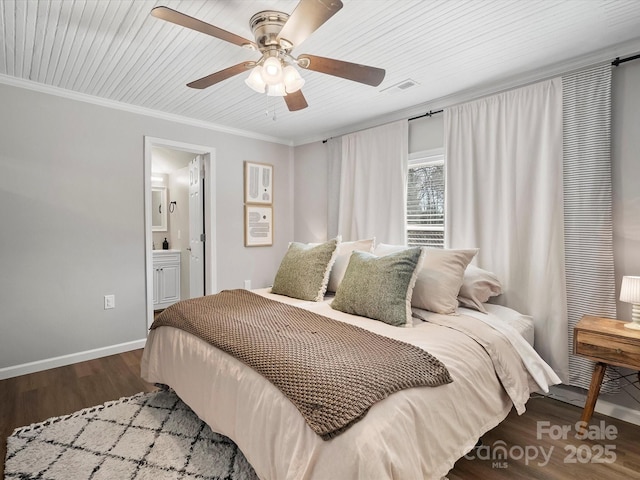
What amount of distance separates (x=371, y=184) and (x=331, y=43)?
5.47 feet

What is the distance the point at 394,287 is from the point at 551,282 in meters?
1.26

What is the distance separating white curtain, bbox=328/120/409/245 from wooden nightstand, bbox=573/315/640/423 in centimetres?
162

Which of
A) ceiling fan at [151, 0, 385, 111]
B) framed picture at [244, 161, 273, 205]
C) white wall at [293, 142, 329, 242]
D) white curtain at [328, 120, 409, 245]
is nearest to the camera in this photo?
ceiling fan at [151, 0, 385, 111]

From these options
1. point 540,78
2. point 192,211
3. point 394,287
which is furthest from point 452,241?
point 192,211

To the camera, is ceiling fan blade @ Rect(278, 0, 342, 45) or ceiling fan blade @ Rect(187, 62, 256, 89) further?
ceiling fan blade @ Rect(187, 62, 256, 89)

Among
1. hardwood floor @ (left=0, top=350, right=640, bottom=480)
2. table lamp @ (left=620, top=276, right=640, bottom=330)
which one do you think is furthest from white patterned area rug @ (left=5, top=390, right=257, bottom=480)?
table lamp @ (left=620, top=276, right=640, bottom=330)

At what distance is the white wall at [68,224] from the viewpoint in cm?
273

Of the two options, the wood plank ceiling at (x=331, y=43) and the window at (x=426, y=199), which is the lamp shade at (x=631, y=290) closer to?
the window at (x=426, y=199)

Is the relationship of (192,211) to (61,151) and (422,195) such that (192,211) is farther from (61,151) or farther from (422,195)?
(422,195)

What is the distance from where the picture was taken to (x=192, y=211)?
13.8 feet

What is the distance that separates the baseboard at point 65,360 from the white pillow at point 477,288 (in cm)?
311

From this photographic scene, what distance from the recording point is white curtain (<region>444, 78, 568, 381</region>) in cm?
237

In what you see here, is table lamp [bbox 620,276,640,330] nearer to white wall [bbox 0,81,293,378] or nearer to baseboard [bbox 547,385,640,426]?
baseboard [bbox 547,385,640,426]

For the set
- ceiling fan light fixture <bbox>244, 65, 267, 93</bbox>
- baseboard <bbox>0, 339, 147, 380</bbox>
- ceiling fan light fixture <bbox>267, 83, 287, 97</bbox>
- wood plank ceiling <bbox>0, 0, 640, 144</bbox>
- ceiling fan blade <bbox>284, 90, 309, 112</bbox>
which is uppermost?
wood plank ceiling <bbox>0, 0, 640, 144</bbox>
